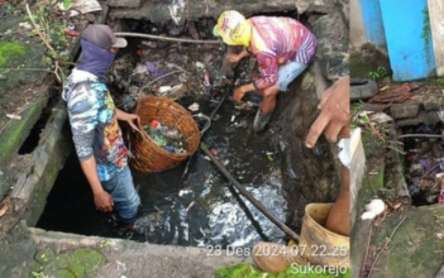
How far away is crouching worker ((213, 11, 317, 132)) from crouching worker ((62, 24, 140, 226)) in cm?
99

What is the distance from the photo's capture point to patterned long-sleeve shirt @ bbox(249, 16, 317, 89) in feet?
16.6

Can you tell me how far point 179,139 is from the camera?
5453 millimetres

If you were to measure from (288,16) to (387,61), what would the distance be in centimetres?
116

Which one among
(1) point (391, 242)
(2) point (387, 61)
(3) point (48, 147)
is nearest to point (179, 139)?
(3) point (48, 147)

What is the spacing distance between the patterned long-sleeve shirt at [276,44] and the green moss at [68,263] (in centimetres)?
210

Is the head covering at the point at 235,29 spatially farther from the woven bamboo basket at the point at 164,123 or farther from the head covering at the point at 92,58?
the head covering at the point at 92,58

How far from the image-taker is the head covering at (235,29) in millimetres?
4973

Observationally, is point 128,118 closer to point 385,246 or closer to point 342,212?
point 385,246

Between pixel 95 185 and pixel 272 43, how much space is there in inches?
68.5

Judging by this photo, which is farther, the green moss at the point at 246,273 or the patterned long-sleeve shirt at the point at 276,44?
the patterned long-sleeve shirt at the point at 276,44

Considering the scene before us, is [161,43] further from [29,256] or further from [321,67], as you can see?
[29,256]

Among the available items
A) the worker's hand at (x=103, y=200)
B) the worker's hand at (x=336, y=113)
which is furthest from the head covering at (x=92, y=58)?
the worker's hand at (x=336, y=113)

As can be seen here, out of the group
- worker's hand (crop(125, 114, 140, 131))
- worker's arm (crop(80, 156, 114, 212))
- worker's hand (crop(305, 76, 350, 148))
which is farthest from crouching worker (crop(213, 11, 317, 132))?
worker's hand (crop(305, 76, 350, 148))

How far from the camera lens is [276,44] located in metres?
5.08
